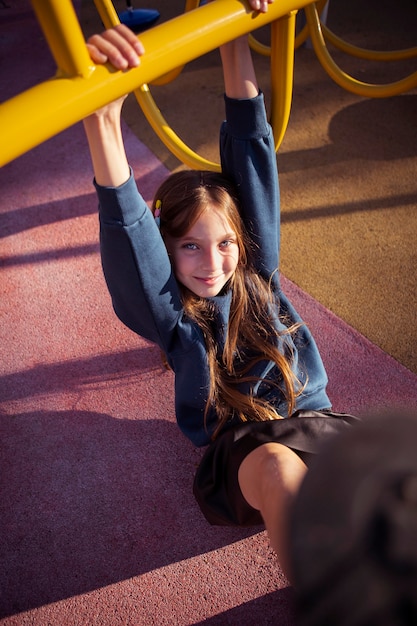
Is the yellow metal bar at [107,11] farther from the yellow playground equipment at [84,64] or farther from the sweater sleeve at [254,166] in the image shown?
the yellow playground equipment at [84,64]

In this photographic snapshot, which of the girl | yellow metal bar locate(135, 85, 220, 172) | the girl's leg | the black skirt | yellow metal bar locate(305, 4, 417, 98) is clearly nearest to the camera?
the girl's leg

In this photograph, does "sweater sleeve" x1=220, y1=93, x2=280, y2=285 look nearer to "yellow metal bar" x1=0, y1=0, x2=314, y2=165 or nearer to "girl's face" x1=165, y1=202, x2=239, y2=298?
"girl's face" x1=165, y1=202, x2=239, y2=298

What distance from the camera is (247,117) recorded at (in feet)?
3.49

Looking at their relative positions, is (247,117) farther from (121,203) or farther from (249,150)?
(121,203)

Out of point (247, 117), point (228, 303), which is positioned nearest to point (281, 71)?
point (247, 117)

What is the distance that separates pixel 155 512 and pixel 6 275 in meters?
0.98

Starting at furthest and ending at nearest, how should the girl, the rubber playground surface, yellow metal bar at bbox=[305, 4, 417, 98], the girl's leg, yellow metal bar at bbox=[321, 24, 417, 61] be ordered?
1. yellow metal bar at bbox=[321, 24, 417, 61]
2. yellow metal bar at bbox=[305, 4, 417, 98]
3. the rubber playground surface
4. the girl
5. the girl's leg

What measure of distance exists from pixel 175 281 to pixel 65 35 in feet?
1.66

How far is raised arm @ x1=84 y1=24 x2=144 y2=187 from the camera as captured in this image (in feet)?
2.28

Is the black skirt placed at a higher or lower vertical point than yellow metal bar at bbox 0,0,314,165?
lower

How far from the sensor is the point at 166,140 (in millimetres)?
1606

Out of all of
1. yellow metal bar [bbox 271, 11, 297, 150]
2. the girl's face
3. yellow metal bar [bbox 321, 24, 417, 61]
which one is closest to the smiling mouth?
the girl's face

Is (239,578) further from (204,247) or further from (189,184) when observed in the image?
(189,184)

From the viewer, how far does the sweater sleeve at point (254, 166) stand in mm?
1068
